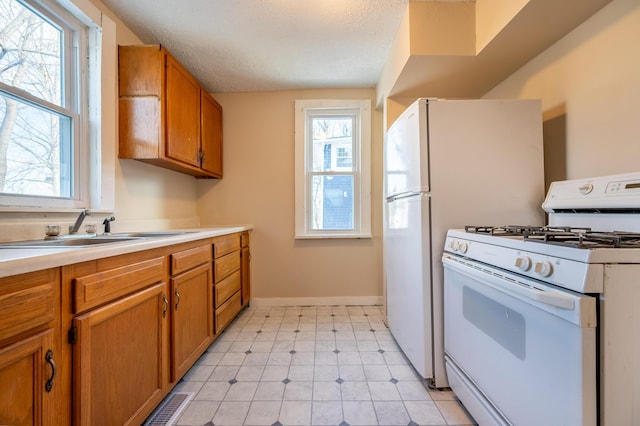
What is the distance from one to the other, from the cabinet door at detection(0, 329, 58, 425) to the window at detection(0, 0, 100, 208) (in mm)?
Result: 879

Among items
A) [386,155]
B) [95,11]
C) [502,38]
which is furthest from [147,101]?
[502,38]

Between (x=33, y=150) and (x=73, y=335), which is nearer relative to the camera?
(x=73, y=335)

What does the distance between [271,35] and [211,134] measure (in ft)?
3.59

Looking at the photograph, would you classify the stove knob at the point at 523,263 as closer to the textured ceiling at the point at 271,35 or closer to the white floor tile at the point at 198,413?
the white floor tile at the point at 198,413

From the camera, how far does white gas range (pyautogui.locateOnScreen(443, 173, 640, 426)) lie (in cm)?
72

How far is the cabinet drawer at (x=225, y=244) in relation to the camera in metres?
2.00

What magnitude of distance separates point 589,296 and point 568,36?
157 cm

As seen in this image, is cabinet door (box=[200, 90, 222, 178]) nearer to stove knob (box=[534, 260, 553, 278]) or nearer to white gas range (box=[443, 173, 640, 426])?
white gas range (box=[443, 173, 640, 426])

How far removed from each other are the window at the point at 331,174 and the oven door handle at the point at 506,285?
160 cm

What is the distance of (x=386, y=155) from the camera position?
2.20 m

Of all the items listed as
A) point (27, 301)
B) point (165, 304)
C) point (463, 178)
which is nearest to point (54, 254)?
point (27, 301)

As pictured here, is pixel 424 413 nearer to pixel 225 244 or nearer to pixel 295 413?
pixel 295 413

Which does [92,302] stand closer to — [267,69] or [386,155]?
[386,155]

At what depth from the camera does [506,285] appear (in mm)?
963
